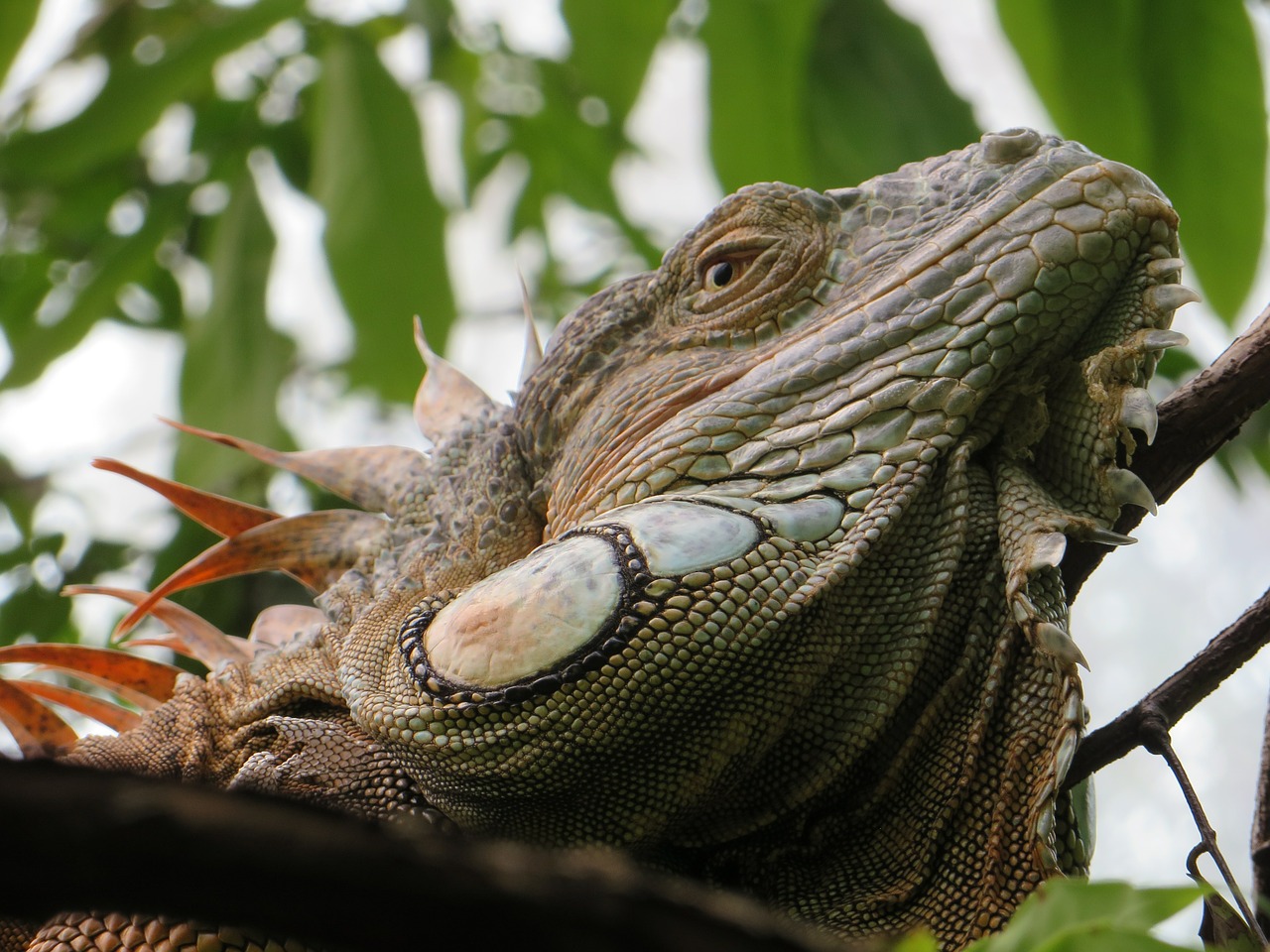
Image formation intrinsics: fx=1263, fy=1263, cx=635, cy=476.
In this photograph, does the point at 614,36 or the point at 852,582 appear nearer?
the point at 852,582

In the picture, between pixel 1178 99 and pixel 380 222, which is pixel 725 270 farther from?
pixel 380 222

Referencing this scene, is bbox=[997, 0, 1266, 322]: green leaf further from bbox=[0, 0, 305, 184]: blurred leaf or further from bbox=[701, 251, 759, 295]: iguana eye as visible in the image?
bbox=[0, 0, 305, 184]: blurred leaf

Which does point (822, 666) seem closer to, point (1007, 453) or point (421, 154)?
point (1007, 453)

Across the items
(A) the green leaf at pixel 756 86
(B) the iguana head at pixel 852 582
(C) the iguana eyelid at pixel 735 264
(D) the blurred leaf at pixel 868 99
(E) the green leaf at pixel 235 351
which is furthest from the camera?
(E) the green leaf at pixel 235 351

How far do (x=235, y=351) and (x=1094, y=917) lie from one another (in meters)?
4.32

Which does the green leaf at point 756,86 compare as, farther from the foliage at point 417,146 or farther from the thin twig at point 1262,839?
the thin twig at point 1262,839

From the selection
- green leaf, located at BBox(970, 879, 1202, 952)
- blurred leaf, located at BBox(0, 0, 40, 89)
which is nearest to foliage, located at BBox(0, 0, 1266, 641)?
blurred leaf, located at BBox(0, 0, 40, 89)

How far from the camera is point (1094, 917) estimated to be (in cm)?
119

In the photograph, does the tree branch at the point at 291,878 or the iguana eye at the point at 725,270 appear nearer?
the tree branch at the point at 291,878

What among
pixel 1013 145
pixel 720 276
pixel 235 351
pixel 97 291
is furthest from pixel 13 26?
pixel 1013 145

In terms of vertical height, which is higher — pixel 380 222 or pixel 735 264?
pixel 380 222

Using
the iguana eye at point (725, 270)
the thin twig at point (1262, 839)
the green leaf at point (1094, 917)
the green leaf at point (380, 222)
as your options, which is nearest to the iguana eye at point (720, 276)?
the iguana eye at point (725, 270)

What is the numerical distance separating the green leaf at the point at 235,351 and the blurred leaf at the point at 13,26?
77.0 inches

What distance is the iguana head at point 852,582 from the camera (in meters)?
2.22
